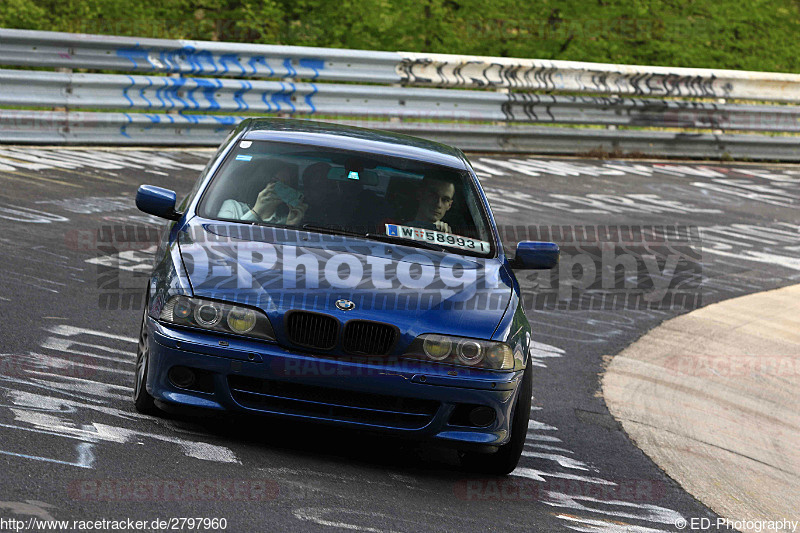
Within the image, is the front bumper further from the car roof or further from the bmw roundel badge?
the car roof

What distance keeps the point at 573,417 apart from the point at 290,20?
19.8 meters

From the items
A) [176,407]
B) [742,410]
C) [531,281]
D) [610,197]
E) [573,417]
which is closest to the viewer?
[176,407]

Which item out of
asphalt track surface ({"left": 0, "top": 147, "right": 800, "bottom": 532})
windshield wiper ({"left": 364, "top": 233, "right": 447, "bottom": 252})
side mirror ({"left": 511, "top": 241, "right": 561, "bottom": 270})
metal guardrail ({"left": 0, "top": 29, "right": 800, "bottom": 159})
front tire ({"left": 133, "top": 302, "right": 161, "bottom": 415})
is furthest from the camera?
metal guardrail ({"left": 0, "top": 29, "right": 800, "bottom": 159})

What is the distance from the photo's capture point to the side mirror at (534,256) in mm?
6551

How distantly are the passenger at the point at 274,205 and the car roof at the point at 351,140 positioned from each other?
1.30 feet

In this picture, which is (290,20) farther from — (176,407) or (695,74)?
(176,407)

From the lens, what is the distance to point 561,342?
892 centimetres

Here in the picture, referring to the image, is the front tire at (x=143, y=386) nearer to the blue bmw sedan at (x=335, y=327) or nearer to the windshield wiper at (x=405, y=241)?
the blue bmw sedan at (x=335, y=327)

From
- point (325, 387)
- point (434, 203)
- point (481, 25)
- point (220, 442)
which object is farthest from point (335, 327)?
point (481, 25)

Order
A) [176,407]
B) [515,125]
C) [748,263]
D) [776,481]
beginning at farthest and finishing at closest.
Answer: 1. [515,125]
2. [748,263]
3. [776,481]
4. [176,407]

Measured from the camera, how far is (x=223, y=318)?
5164 mm

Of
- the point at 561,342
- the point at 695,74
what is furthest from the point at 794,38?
the point at 561,342

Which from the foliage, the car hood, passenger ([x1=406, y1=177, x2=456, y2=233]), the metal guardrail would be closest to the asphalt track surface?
the car hood

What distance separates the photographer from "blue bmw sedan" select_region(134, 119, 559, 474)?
5156mm
